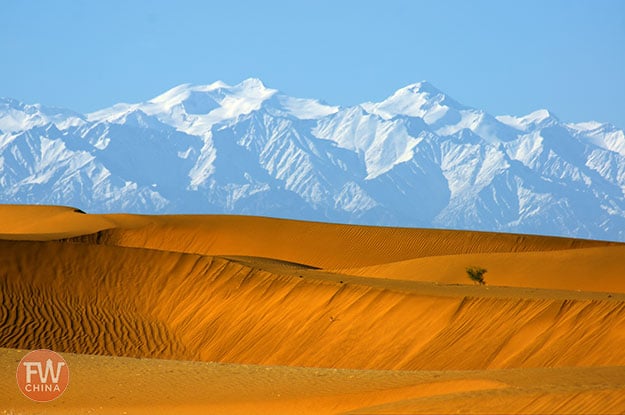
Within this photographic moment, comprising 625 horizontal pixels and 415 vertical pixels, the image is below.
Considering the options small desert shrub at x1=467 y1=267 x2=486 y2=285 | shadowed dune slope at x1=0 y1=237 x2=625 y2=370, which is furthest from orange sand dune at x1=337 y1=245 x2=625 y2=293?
shadowed dune slope at x1=0 y1=237 x2=625 y2=370

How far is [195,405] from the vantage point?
61.5 ft

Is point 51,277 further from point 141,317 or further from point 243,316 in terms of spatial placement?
point 243,316

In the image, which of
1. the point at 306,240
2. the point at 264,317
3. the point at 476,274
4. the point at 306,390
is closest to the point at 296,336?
the point at 264,317

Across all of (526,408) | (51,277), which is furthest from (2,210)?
(526,408)

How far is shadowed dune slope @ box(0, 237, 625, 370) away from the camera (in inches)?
975

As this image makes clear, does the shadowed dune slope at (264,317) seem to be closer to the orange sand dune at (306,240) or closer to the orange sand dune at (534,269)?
the orange sand dune at (534,269)

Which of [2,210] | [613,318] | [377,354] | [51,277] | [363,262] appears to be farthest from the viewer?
[2,210]

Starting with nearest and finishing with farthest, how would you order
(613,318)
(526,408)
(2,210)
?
(526,408) → (613,318) → (2,210)

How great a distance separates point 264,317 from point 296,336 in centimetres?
170

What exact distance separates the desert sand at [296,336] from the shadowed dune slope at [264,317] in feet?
0.14

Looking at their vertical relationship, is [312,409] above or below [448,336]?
below

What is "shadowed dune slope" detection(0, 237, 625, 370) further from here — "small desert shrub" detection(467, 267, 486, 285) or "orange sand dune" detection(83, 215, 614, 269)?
"orange sand dune" detection(83, 215, 614, 269)

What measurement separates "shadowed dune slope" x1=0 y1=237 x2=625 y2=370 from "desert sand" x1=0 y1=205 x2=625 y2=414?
4cm

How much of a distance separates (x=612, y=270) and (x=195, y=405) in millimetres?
25319
